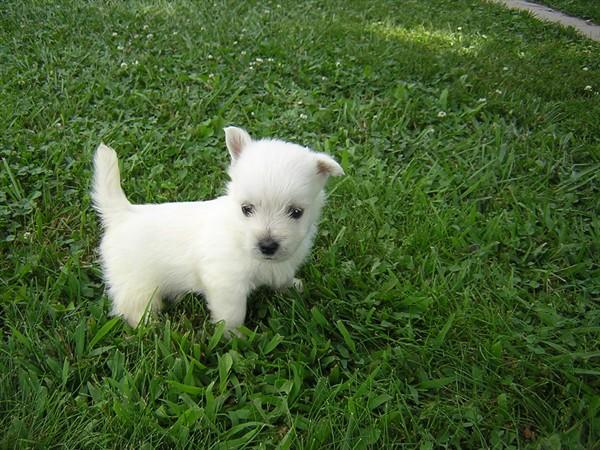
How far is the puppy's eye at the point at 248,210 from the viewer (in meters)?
2.13

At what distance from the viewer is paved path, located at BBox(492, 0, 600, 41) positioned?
765 cm

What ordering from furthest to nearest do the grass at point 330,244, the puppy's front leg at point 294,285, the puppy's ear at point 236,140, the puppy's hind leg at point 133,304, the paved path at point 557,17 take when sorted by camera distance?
the paved path at point 557,17 → the puppy's front leg at point 294,285 → the puppy's hind leg at point 133,304 → the puppy's ear at point 236,140 → the grass at point 330,244

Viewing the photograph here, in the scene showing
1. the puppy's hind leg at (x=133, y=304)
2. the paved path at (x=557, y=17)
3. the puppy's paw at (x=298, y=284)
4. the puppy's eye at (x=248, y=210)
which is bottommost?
the puppy's paw at (x=298, y=284)

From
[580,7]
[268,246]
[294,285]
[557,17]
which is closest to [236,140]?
[268,246]

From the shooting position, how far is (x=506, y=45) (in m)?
6.29

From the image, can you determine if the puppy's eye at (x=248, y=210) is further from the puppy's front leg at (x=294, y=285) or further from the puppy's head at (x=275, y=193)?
the puppy's front leg at (x=294, y=285)

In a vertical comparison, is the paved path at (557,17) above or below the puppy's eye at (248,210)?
below

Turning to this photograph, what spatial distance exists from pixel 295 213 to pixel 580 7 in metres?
9.48

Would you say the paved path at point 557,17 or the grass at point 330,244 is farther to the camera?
the paved path at point 557,17

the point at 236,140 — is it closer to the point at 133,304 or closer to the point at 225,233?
the point at 225,233

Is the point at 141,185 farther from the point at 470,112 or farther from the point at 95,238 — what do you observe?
the point at 470,112

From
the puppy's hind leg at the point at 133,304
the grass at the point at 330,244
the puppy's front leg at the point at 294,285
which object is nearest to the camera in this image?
the grass at the point at 330,244

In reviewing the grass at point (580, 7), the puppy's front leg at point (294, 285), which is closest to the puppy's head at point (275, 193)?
the puppy's front leg at point (294, 285)

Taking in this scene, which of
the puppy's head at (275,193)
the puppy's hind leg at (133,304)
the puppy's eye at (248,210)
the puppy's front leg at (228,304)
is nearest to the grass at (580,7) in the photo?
the puppy's head at (275,193)
